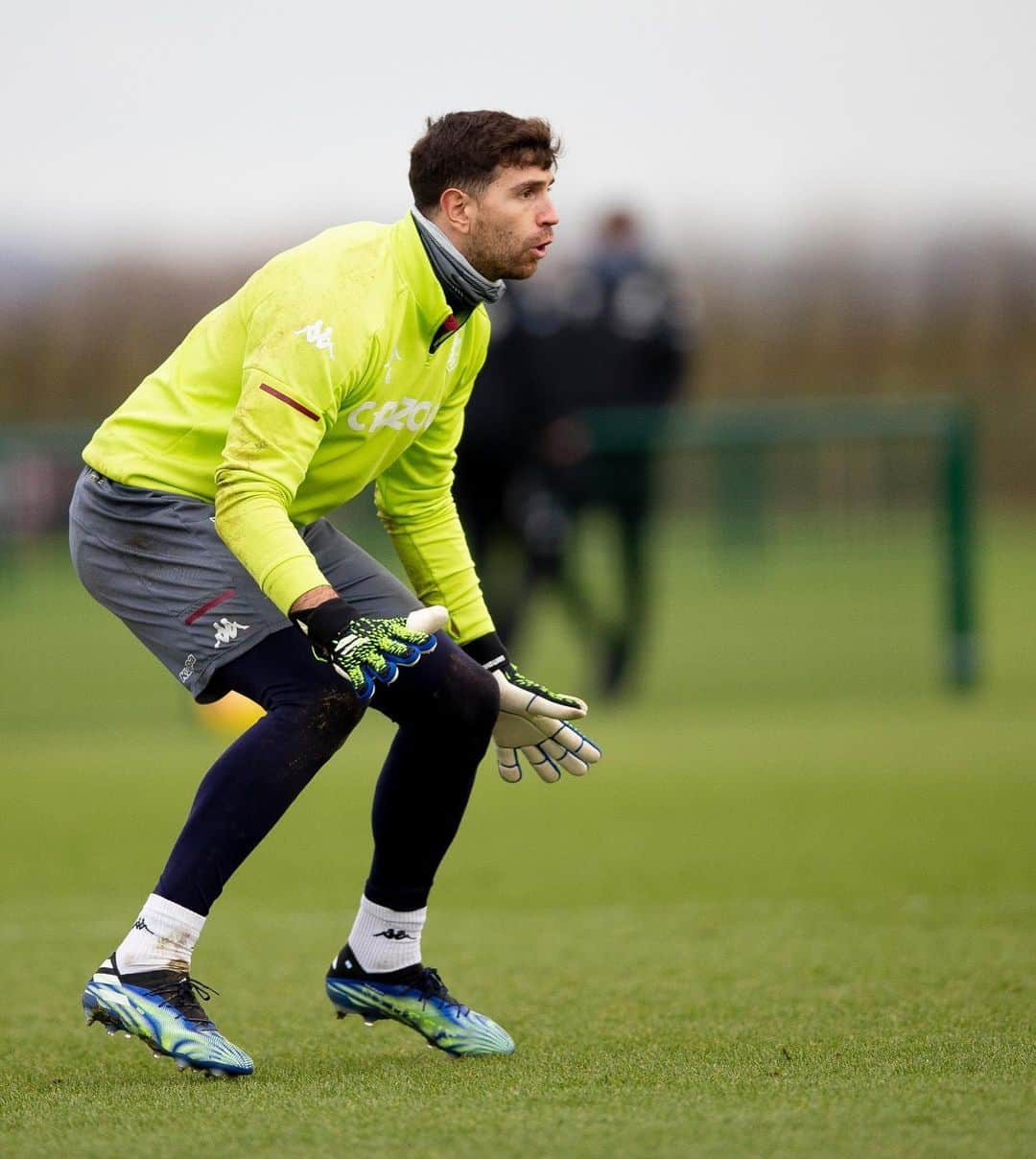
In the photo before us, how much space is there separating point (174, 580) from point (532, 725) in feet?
2.58

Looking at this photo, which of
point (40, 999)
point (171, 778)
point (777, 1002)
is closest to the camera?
point (777, 1002)

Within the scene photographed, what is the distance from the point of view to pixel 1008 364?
32312 millimetres

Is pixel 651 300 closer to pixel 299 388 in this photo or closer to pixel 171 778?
pixel 171 778

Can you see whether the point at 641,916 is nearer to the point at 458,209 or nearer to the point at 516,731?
the point at 516,731

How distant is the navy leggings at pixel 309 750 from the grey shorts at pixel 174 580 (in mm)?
49

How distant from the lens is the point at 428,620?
133 inches

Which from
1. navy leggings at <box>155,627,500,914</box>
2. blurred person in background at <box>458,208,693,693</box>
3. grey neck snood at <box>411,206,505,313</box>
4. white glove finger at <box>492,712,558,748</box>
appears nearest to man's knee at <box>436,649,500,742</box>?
navy leggings at <box>155,627,500,914</box>

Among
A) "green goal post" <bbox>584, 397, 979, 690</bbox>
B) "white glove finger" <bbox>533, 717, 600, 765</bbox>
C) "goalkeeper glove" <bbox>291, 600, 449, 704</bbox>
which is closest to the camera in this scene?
"goalkeeper glove" <bbox>291, 600, 449, 704</bbox>

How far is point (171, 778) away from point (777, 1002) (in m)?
4.67

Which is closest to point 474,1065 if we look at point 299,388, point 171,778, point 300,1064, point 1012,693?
point 300,1064

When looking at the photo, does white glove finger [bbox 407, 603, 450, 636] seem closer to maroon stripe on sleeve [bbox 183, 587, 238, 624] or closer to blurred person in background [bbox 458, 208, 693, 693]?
maroon stripe on sleeve [bbox 183, 587, 238, 624]

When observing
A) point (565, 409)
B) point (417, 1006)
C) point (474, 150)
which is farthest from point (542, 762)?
point (565, 409)

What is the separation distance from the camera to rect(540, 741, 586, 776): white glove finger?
12.6 ft

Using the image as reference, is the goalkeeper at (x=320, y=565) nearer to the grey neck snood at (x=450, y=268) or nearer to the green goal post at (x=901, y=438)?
the grey neck snood at (x=450, y=268)
